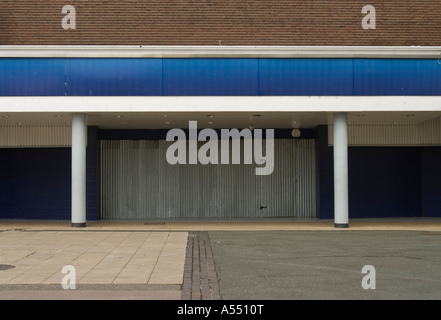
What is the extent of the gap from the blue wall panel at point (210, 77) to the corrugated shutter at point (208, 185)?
667 cm

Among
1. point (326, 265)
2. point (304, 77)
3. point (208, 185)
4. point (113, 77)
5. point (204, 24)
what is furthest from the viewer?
point (208, 185)

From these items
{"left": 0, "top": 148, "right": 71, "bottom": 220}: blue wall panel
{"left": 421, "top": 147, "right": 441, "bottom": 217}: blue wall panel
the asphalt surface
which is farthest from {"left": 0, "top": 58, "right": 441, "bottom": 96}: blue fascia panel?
{"left": 421, "top": 147, "right": 441, "bottom": 217}: blue wall panel

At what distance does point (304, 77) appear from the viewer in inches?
872

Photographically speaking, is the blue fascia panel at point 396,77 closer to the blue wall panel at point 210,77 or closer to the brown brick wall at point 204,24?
the brown brick wall at point 204,24

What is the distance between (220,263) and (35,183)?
17109 mm

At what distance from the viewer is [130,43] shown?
25.0 meters

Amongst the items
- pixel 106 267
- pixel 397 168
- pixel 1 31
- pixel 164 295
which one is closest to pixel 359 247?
pixel 106 267

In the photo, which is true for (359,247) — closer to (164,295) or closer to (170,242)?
(170,242)

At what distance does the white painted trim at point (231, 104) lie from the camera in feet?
71.4

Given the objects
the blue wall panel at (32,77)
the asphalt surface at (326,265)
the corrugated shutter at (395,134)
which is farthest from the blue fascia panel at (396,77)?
the blue wall panel at (32,77)

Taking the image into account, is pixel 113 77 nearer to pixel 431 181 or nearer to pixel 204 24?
pixel 204 24

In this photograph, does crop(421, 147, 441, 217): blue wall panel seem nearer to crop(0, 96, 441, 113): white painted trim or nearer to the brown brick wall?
the brown brick wall

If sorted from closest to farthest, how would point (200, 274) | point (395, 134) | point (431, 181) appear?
point (200, 274), point (395, 134), point (431, 181)

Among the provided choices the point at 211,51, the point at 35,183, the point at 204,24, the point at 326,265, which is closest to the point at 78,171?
the point at 35,183
